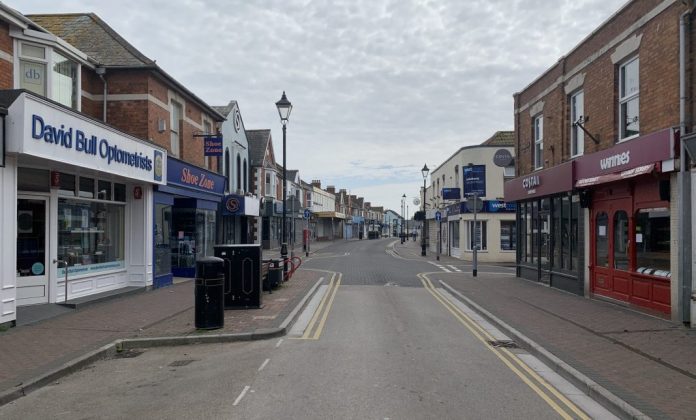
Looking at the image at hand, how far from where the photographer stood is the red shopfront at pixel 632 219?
36.8ft

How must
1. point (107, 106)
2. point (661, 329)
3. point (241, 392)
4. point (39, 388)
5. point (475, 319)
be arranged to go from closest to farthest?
point (241, 392) < point (39, 388) < point (661, 329) < point (475, 319) < point (107, 106)

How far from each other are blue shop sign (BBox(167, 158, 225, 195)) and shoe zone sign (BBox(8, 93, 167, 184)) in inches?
56.8

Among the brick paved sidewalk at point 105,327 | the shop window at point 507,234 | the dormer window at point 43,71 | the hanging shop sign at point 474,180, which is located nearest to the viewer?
the brick paved sidewalk at point 105,327

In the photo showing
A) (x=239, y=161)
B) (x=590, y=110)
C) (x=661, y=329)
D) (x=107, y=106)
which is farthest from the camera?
(x=239, y=161)

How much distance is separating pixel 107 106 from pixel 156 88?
160cm

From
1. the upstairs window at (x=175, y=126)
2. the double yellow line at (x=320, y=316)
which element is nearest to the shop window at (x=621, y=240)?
the double yellow line at (x=320, y=316)

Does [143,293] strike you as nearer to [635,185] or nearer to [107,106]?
[107,106]

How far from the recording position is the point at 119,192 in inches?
611

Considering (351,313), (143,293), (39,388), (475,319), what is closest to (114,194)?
(143,293)

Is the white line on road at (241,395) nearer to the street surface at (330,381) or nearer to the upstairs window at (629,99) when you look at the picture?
the street surface at (330,381)

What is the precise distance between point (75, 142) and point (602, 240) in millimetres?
12925

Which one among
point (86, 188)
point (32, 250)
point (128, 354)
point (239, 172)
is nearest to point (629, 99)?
point (128, 354)

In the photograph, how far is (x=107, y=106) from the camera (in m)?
17.0

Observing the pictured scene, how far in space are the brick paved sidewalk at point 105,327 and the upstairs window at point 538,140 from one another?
10.3 m
